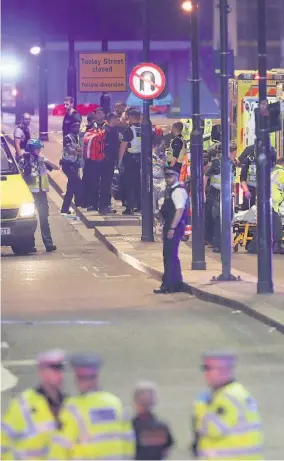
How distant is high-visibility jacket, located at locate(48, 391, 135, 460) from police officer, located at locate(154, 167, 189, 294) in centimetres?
1146

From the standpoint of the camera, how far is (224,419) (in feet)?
23.7

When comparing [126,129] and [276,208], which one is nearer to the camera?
[276,208]

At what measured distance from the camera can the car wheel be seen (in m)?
23.6

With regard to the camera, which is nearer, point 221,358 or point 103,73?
point 221,358

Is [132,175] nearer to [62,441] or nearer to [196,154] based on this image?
[196,154]

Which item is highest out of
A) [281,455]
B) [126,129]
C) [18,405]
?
[126,129]

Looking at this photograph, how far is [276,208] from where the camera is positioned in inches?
916

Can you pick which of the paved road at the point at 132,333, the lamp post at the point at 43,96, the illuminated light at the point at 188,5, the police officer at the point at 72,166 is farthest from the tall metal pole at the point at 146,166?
the lamp post at the point at 43,96

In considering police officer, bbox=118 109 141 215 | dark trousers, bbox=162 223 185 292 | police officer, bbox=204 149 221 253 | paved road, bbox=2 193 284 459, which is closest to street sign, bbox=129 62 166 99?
police officer, bbox=204 149 221 253

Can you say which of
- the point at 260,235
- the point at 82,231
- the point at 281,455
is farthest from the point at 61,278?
the point at 281,455

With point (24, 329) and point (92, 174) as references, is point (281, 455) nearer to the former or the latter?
point (24, 329)

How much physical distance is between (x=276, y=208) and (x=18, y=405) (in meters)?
16.3

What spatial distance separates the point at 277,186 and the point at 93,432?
16.4 metres

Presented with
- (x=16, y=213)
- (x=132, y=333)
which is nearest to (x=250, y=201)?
(x=16, y=213)
